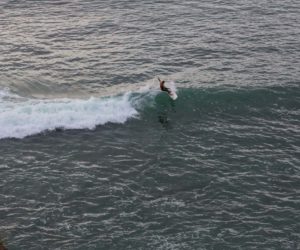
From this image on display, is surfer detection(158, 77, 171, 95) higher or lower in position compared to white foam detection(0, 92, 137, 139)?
higher

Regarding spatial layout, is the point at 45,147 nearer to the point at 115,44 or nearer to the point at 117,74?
the point at 117,74

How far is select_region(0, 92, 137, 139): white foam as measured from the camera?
43250 mm

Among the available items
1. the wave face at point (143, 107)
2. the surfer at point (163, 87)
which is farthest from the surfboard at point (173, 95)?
the wave face at point (143, 107)

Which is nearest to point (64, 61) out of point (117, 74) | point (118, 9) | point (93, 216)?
point (117, 74)

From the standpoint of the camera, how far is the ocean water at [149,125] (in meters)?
32.4

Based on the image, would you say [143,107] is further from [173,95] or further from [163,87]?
[173,95]

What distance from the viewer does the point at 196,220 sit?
32.6 meters

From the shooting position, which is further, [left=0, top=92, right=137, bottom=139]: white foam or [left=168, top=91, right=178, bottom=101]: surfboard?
[left=168, top=91, right=178, bottom=101]: surfboard

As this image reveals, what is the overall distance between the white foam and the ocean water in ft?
0.42

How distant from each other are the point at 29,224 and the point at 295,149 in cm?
1944

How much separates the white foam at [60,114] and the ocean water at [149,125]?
0.42 ft

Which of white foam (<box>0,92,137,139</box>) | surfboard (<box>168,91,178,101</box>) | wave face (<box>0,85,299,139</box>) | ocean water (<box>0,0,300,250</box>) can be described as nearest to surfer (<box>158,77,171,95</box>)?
surfboard (<box>168,91,178,101</box>)

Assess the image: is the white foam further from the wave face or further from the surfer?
the surfer

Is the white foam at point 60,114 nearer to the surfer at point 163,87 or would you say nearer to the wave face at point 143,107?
the wave face at point 143,107
